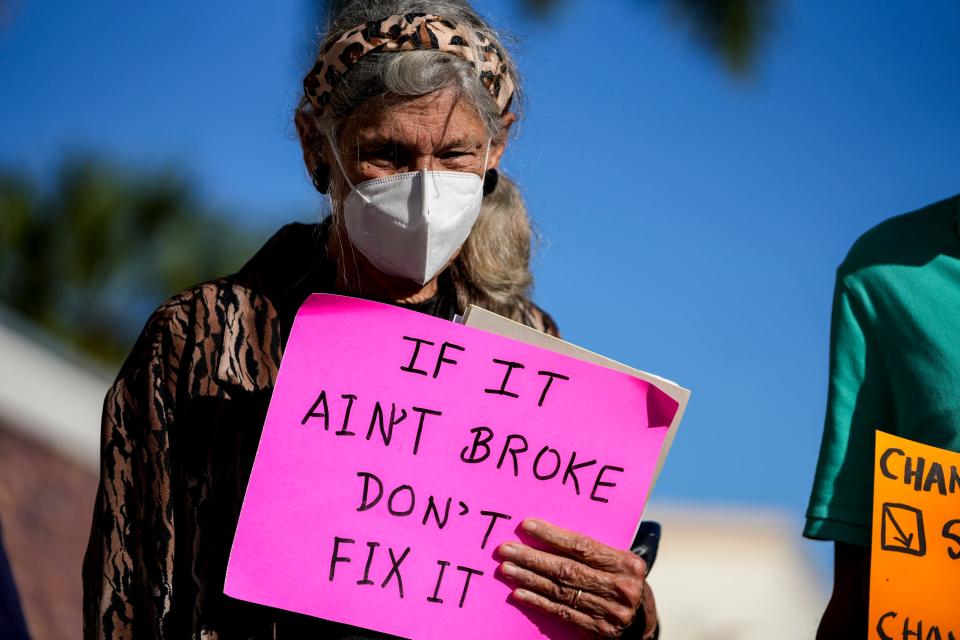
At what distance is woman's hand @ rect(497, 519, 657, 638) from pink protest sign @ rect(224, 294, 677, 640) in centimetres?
3

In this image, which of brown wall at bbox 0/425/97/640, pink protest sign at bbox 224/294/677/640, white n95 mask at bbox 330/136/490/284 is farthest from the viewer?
brown wall at bbox 0/425/97/640

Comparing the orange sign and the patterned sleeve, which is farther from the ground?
the orange sign

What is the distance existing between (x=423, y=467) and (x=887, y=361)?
98 centimetres

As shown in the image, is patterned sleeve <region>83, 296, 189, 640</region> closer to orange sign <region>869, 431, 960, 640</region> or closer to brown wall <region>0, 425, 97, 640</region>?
orange sign <region>869, 431, 960, 640</region>

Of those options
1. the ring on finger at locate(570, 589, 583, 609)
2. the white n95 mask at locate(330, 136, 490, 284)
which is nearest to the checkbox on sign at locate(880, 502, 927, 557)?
the ring on finger at locate(570, 589, 583, 609)

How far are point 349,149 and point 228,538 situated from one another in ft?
2.64

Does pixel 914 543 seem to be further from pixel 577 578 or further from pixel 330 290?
pixel 330 290

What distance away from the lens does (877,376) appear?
2.34 m

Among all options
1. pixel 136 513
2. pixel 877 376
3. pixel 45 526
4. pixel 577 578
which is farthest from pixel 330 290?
pixel 45 526

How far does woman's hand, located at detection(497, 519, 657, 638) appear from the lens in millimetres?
2096

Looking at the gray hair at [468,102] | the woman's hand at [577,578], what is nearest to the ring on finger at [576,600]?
the woman's hand at [577,578]

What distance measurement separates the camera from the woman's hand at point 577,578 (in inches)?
82.5

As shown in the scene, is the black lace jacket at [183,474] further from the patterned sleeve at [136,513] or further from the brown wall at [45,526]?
the brown wall at [45,526]

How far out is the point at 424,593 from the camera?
2062mm
